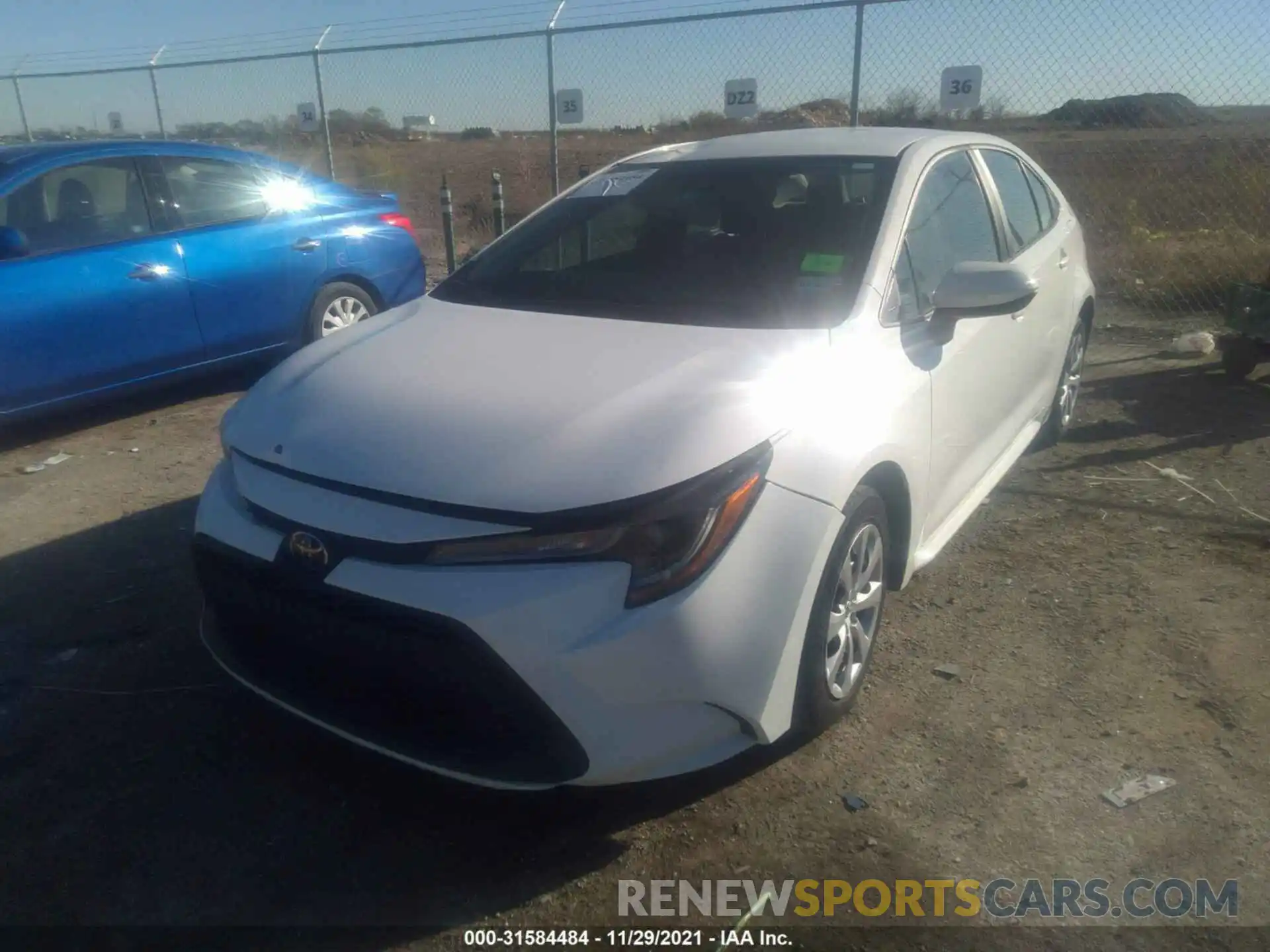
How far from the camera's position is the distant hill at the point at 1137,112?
8110 mm

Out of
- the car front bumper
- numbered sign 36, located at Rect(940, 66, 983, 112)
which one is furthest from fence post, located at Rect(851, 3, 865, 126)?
the car front bumper

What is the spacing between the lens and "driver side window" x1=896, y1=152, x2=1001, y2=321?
3.15 m

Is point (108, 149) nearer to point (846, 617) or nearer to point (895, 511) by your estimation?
point (895, 511)

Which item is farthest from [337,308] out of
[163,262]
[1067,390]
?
[1067,390]

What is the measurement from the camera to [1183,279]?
28.8 ft

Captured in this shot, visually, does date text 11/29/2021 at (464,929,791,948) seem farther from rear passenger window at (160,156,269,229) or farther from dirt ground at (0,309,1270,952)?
rear passenger window at (160,156,269,229)

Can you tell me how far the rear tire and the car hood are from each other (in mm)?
3530

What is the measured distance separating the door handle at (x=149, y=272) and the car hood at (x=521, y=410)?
116 inches

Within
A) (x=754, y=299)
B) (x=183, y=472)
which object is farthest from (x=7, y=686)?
(x=754, y=299)

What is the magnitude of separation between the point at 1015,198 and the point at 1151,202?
887 cm

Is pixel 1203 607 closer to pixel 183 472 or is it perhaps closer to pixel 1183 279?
pixel 183 472

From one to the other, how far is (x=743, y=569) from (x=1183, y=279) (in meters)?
8.25

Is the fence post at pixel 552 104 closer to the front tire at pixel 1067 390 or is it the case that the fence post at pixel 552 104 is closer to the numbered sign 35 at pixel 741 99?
the numbered sign 35 at pixel 741 99

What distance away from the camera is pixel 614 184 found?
3.86 m
